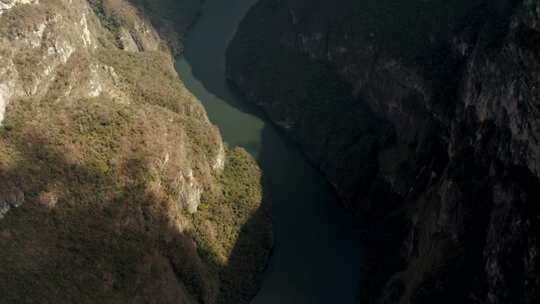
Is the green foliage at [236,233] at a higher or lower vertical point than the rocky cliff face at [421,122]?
lower

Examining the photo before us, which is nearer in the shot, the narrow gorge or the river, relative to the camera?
the narrow gorge

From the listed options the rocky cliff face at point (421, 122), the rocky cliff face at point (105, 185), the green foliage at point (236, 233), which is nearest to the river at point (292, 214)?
the green foliage at point (236, 233)

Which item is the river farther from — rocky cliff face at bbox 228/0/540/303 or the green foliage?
rocky cliff face at bbox 228/0/540/303

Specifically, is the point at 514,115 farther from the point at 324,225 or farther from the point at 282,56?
the point at 282,56

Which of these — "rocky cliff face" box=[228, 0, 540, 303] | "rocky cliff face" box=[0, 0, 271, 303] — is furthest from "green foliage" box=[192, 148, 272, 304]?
"rocky cliff face" box=[228, 0, 540, 303]

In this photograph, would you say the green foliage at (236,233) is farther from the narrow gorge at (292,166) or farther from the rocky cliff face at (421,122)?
the rocky cliff face at (421,122)

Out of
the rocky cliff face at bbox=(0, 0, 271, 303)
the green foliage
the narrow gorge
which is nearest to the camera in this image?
the narrow gorge

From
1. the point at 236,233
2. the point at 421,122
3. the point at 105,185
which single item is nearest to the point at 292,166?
the point at 236,233
